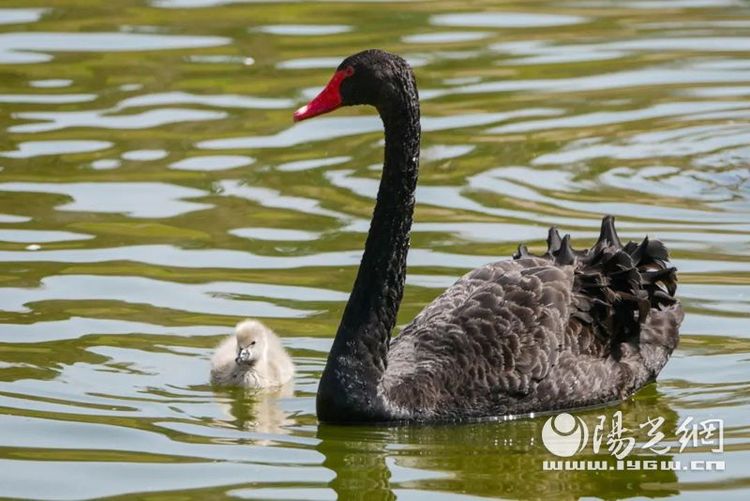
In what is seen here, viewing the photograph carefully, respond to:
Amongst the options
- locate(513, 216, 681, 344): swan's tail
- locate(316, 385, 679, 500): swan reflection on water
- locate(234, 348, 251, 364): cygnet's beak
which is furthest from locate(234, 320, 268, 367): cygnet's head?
locate(513, 216, 681, 344): swan's tail

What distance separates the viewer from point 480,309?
25.3 feet

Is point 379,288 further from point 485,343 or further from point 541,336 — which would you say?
point 541,336

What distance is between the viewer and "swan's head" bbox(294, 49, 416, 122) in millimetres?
7387

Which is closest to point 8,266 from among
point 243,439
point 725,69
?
point 243,439

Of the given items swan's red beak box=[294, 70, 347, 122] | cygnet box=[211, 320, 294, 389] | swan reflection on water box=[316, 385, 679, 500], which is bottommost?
swan reflection on water box=[316, 385, 679, 500]

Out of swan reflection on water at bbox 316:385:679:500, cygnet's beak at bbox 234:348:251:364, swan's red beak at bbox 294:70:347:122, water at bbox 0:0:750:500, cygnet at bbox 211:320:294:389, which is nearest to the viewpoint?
swan reflection on water at bbox 316:385:679:500

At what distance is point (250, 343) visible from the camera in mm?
7824

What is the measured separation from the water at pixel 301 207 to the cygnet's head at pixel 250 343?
21cm

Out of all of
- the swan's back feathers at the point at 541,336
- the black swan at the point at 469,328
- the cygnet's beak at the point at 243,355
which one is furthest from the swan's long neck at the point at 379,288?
the cygnet's beak at the point at 243,355

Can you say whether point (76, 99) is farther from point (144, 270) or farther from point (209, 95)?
point (144, 270)

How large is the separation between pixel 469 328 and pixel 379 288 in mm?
405

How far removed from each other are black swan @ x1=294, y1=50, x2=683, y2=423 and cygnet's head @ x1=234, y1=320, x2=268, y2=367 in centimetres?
43

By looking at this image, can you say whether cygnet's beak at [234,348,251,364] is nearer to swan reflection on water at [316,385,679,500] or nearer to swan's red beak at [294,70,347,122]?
swan reflection on water at [316,385,679,500]

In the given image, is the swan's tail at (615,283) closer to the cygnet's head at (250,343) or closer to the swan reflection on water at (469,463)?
the swan reflection on water at (469,463)
